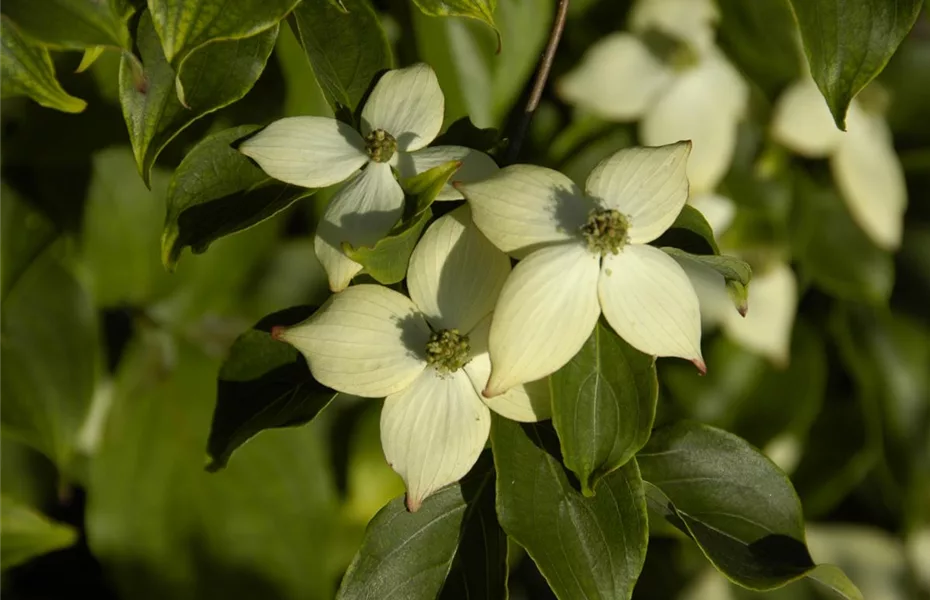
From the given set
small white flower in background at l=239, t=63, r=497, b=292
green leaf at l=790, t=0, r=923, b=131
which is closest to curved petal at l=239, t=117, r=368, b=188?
small white flower in background at l=239, t=63, r=497, b=292

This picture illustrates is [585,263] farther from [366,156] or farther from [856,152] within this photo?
[856,152]

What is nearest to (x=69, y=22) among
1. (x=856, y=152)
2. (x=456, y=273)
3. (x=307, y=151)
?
(x=307, y=151)

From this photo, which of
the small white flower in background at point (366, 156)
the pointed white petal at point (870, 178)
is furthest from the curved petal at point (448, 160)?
the pointed white petal at point (870, 178)

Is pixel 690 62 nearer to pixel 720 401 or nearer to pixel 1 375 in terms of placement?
pixel 720 401

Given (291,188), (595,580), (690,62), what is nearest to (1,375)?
(291,188)

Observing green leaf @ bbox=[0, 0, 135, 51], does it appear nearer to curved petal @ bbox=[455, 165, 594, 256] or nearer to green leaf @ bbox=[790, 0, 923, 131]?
curved petal @ bbox=[455, 165, 594, 256]

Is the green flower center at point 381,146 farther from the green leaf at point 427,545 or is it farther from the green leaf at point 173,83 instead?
the green leaf at point 427,545
